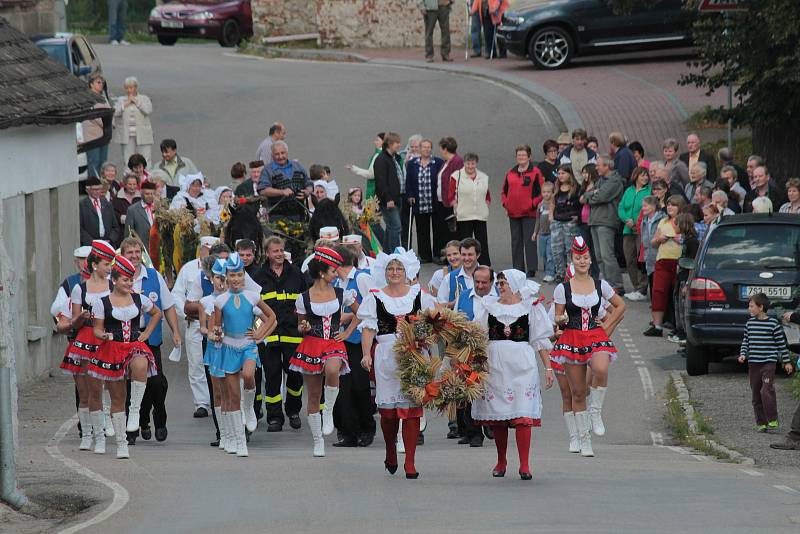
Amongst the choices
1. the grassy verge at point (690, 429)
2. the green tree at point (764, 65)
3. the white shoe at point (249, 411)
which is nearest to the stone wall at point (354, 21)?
the green tree at point (764, 65)

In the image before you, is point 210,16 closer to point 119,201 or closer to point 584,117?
point 584,117

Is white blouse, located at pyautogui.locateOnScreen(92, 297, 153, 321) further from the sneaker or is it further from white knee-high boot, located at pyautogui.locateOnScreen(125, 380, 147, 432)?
the sneaker

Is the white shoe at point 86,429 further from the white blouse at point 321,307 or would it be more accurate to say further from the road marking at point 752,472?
the road marking at point 752,472

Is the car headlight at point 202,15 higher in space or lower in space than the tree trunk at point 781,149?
higher

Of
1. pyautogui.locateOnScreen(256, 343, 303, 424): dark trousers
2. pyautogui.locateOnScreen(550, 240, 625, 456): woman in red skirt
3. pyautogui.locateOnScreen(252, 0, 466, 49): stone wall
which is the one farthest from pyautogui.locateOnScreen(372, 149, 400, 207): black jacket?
pyautogui.locateOnScreen(252, 0, 466, 49): stone wall

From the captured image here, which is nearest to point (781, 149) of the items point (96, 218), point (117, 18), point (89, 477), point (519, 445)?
point (96, 218)

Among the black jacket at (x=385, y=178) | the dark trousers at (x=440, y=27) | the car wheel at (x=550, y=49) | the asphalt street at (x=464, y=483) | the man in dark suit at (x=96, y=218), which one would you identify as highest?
the dark trousers at (x=440, y=27)

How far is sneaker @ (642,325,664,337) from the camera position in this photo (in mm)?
21016

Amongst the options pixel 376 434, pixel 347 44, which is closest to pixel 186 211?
pixel 376 434

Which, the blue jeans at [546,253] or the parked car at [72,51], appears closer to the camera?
the blue jeans at [546,253]

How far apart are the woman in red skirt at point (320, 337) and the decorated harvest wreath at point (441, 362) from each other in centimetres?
140

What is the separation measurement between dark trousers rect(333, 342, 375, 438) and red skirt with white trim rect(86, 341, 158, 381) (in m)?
1.96

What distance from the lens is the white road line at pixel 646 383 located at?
18234 mm

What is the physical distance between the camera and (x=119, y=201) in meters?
22.5
